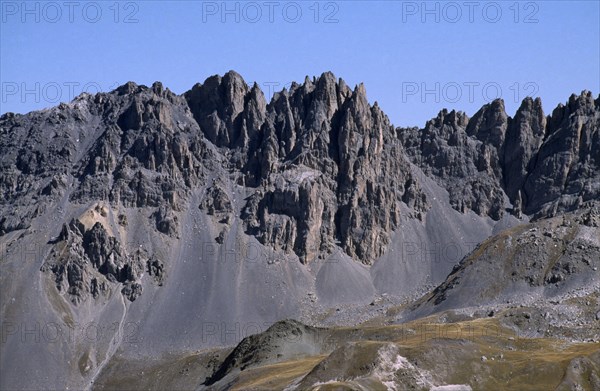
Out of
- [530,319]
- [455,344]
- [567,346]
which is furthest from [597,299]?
[455,344]

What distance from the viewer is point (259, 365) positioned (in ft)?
538

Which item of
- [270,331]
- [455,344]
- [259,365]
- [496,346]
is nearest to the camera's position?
[455,344]

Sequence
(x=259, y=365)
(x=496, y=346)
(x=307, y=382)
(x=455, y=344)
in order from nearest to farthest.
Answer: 1. (x=307, y=382)
2. (x=455, y=344)
3. (x=496, y=346)
4. (x=259, y=365)

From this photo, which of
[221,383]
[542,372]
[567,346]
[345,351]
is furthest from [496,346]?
[221,383]

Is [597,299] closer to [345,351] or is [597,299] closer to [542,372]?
[542,372]

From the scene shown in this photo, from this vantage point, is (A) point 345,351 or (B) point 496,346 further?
(B) point 496,346

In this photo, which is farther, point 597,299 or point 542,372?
point 597,299

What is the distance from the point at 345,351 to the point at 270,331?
47.4 metres

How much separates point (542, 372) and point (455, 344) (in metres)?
14.2

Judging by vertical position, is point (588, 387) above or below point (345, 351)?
below

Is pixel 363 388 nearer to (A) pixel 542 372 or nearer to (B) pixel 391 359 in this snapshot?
(B) pixel 391 359

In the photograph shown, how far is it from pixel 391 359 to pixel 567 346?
42773mm

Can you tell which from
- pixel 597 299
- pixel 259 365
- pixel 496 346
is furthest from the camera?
pixel 597 299

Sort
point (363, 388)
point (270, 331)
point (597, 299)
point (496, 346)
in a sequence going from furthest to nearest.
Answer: point (597, 299)
point (270, 331)
point (496, 346)
point (363, 388)
